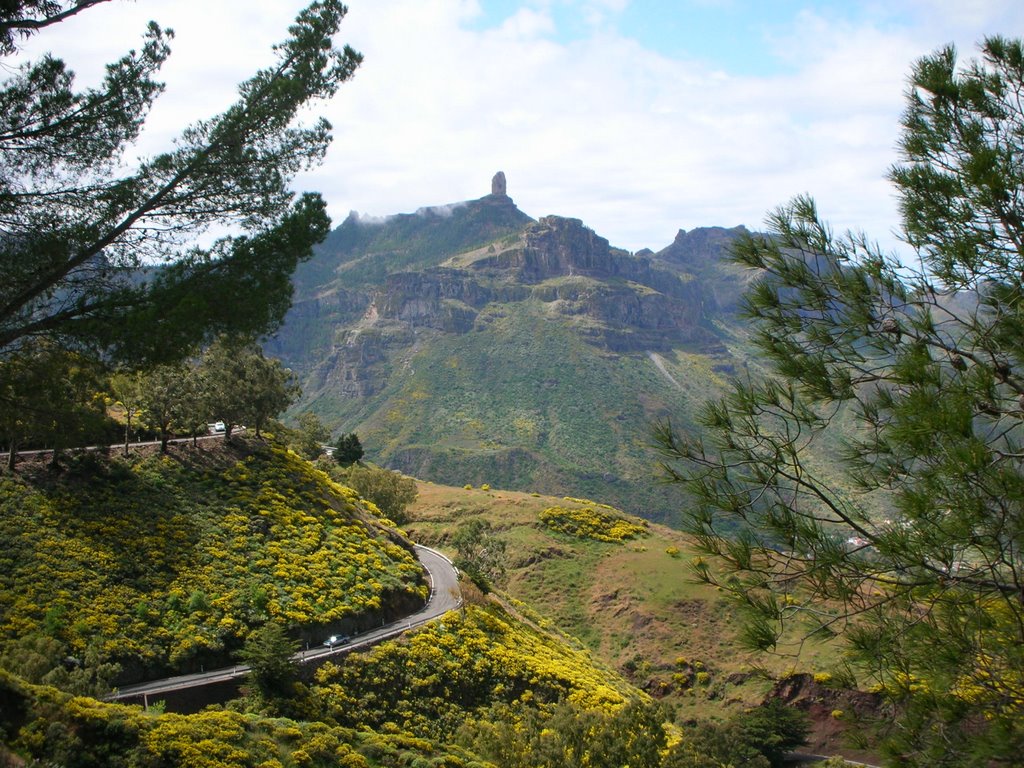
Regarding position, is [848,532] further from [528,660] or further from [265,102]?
[528,660]

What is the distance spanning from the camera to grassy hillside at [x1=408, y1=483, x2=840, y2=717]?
3838 centimetres

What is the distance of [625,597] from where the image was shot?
4700cm

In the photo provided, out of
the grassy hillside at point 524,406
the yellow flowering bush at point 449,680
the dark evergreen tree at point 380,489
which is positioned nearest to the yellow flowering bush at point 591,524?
the dark evergreen tree at point 380,489

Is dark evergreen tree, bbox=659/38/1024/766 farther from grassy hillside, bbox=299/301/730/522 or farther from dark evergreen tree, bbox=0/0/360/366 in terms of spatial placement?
grassy hillside, bbox=299/301/730/522

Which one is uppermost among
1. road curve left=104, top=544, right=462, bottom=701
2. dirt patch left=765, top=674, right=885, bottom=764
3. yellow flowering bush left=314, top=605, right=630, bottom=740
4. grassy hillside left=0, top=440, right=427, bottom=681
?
grassy hillside left=0, top=440, right=427, bottom=681

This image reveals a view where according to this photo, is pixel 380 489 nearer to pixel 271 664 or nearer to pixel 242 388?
pixel 242 388

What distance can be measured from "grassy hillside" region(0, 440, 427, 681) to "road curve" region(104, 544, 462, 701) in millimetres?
485

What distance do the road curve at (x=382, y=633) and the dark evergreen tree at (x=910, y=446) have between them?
16.5m

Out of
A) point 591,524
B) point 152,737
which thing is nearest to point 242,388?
point 152,737

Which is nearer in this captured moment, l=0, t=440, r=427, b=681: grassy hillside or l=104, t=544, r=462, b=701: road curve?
l=104, t=544, r=462, b=701: road curve

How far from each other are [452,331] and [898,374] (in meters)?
186

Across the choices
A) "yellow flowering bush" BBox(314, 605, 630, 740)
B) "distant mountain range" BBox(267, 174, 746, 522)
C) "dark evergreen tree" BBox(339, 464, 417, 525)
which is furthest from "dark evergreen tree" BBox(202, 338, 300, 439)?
"distant mountain range" BBox(267, 174, 746, 522)

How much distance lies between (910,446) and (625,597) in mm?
44438

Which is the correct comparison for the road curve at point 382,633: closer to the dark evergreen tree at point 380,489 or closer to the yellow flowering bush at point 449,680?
the yellow flowering bush at point 449,680
